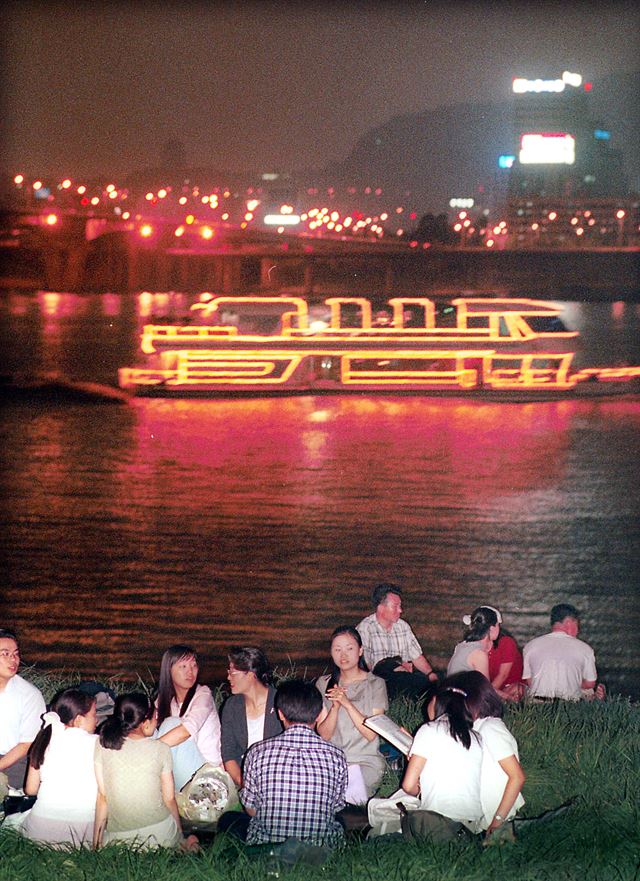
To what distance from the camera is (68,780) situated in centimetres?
375

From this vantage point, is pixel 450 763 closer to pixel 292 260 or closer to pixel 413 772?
pixel 413 772

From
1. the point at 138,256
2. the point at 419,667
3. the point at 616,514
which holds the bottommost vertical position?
the point at 616,514

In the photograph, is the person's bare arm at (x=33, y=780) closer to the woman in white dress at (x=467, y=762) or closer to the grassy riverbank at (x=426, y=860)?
the grassy riverbank at (x=426, y=860)

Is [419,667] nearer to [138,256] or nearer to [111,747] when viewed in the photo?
[111,747]

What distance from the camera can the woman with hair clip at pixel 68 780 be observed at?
3.75 meters

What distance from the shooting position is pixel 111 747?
368 centimetres

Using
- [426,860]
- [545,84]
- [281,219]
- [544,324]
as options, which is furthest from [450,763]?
[545,84]

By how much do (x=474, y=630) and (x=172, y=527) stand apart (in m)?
12.1

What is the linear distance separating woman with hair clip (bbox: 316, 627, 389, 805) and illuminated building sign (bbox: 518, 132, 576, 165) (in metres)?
69.4

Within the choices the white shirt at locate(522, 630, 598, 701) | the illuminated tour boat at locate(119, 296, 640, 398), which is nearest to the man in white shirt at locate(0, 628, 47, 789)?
the white shirt at locate(522, 630, 598, 701)

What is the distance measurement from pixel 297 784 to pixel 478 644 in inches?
61.1

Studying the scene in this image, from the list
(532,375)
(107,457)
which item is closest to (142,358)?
(532,375)

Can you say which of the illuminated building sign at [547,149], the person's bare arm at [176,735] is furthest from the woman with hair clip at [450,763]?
the illuminated building sign at [547,149]

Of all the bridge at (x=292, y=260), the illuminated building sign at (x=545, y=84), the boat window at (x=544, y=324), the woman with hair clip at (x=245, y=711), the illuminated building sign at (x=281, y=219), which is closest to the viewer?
the woman with hair clip at (x=245, y=711)
